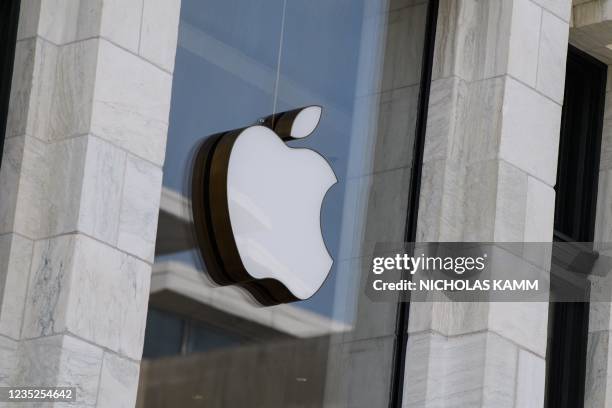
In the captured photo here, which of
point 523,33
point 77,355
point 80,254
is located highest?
point 523,33

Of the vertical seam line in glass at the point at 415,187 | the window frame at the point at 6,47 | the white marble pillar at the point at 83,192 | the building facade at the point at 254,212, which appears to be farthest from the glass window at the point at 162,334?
the vertical seam line in glass at the point at 415,187

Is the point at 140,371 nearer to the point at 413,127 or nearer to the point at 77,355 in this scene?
the point at 77,355

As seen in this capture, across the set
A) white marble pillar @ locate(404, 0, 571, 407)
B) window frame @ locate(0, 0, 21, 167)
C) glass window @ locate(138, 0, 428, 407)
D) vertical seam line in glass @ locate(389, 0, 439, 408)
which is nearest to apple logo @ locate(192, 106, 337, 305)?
glass window @ locate(138, 0, 428, 407)

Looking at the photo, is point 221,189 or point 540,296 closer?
point 221,189

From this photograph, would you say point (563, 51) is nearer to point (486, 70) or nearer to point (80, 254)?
point (486, 70)

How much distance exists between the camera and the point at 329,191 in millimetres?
11055

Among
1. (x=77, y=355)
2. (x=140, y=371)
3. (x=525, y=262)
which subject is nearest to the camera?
(x=77, y=355)

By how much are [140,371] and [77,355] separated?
3.72 ft

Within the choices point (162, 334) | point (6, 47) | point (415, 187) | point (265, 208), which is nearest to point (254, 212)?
point (265, 208)

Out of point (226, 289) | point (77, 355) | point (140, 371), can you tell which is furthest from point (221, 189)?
point (77, 355)

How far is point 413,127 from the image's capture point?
38.9ft

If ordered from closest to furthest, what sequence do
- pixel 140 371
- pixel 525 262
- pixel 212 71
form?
pixel 140 371 < pixel 212 71 < pixel 525 262

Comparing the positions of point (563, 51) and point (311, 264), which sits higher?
point (563, 51)

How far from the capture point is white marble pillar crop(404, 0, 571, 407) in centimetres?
1103
